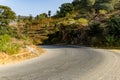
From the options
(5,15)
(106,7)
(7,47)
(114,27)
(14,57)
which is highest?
(106,7)

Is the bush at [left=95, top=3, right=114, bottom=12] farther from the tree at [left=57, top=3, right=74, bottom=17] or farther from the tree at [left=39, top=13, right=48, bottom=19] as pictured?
the tree at [left=39, top=13, right=48, bottom=19]

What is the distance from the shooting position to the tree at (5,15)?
2973 centimetres

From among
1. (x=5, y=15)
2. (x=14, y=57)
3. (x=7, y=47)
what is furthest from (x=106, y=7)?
(x=14, y=57)

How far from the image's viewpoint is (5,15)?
102 feet

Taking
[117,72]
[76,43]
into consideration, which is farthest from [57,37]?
[117,72]

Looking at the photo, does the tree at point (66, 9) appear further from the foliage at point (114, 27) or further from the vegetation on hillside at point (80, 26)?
the foliage at point (114, 27)

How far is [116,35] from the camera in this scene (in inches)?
1487

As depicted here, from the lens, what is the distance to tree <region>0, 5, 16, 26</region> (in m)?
29.7

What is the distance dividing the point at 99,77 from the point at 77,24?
37.7m

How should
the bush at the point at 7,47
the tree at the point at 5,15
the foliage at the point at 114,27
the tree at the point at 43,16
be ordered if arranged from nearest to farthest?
the bush at the point at 7,47
the tree at the point at 5,15
the foliage at the point at 114,27
the tree at the point at 43,16

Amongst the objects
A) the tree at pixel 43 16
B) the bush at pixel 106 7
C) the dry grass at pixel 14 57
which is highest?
the bush at pixel 106 7

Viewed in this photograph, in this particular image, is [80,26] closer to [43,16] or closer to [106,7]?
[106,7]

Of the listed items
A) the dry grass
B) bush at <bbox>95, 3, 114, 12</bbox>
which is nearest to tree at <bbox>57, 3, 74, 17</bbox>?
bush at <bbox>95, 3, 114, 12</bbox>

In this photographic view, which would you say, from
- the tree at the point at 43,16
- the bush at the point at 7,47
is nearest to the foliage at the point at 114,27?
the bush at the point at 7,47
